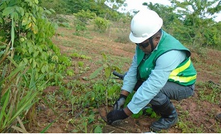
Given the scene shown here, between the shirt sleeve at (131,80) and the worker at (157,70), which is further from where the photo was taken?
the shirt sleeve at (131,80)

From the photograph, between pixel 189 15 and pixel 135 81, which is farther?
pixel 189 15

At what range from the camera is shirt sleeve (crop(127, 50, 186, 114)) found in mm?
2107

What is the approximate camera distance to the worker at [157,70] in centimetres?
213

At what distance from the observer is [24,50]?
3.05 m

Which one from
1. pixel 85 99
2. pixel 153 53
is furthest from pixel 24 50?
pixel 153 53

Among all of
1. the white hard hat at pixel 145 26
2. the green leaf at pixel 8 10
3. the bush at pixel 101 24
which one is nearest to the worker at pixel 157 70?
the white hard hat at pixel 145 26

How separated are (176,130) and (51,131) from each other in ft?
4.03

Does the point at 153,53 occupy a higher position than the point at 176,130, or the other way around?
the point at 153,53

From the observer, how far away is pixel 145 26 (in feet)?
7.07

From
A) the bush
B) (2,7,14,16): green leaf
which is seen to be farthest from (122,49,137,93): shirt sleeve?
the bush

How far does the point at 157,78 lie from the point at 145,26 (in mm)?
464

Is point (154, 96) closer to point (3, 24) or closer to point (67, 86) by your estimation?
point (67, 86)

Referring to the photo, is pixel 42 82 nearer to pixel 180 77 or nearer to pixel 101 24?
pixel 180 77

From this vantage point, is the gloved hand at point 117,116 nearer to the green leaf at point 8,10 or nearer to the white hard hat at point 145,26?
the white hard hat at point 145,26
